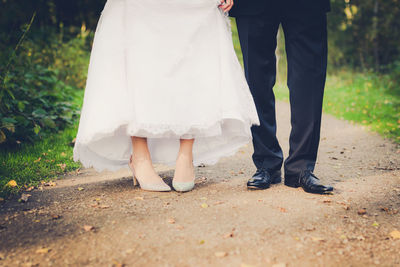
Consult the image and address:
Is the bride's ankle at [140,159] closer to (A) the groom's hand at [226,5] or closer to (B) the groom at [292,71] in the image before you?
(B) the groom at [292,71]

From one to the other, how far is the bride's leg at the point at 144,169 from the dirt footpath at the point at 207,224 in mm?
77

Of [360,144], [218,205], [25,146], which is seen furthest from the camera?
[360,144]

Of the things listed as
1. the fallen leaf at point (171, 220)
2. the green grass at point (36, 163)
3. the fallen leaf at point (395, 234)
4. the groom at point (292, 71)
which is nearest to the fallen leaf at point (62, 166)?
the green grass at point (36, 163)

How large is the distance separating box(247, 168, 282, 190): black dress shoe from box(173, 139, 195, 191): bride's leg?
16.6 inches

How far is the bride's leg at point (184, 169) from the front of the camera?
102 inches

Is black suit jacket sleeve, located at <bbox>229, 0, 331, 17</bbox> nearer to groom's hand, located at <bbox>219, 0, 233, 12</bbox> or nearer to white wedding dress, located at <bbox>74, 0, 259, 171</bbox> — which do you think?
groom's hand, located at <bbox>219, 0, 233, 12</bbox>

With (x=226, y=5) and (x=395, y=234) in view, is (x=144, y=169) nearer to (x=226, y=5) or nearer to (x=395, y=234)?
(x=226, y=5)

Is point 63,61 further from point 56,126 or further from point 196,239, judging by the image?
point 196,239

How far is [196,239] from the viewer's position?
183 centimetres

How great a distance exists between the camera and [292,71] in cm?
261

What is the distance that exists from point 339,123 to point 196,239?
470cm

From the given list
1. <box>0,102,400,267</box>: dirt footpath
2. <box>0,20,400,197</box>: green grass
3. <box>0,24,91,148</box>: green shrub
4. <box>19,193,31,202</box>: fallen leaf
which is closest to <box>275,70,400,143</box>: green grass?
<box>0,20,400,197</box>: green grass

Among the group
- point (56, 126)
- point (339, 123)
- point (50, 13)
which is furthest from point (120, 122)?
point (50, 13)

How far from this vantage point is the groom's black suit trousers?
2523 mm
